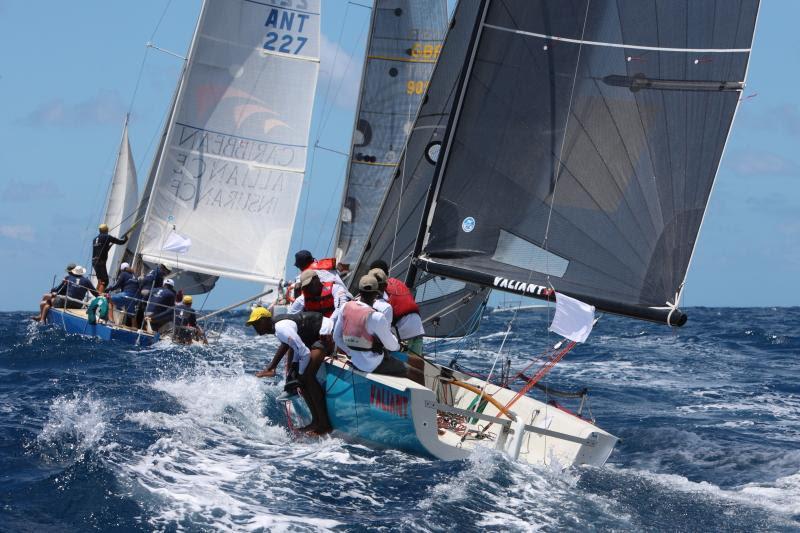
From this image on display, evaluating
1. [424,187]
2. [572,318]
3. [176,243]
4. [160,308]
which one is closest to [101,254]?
[176,243]

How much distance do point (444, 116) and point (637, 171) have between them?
378 cm

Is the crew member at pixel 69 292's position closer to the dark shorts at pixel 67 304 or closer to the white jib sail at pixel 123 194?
the dark shorts at pixel 67 304

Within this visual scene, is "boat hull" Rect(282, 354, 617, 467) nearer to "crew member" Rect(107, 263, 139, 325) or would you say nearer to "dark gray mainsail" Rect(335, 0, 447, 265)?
"crew member" Rect(107, 263, 139, 325)

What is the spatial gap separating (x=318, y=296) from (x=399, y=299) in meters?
0.81

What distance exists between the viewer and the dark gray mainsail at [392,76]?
66.6 feet

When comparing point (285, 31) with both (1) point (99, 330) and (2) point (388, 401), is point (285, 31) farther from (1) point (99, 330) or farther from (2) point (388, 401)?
(2) point (388, 401)

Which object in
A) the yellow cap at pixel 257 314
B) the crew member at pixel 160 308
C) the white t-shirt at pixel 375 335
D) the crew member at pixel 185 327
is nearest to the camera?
the white t-shirt at pixel 375 335

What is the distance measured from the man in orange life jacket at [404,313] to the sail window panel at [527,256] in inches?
38.1

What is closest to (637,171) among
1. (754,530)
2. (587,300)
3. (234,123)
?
(587,300)

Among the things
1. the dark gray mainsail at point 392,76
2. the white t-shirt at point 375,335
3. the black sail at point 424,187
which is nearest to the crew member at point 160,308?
the dark gray mainsail at point 392,76

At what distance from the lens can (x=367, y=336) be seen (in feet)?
31.5

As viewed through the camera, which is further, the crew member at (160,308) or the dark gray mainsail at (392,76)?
the dark gray mainsail at (392,76)

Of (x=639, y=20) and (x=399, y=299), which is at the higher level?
(x=639, y=20)

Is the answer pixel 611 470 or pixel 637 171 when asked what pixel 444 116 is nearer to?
pixel 637 171
